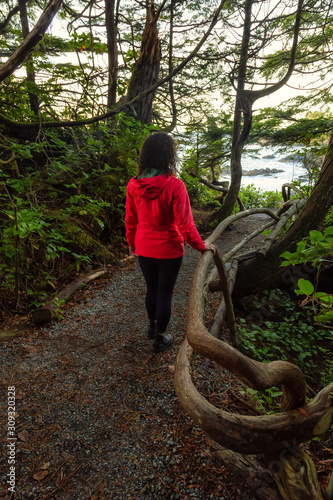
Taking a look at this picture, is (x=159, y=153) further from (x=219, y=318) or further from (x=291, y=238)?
(x=291, y=238)

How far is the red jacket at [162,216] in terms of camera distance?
2084 mm

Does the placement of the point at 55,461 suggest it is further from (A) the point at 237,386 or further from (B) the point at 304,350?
(B) the point at 304,350

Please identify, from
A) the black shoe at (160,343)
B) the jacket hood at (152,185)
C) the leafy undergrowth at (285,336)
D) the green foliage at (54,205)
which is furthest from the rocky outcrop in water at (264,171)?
the jacket hood at (152,185)

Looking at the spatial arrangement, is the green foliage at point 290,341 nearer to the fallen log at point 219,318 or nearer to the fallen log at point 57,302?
the fallen log at point 219,318

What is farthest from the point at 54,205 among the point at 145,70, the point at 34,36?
the point at 145,70

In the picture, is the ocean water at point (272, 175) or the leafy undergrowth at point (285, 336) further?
the ocean water at point (272, 175)

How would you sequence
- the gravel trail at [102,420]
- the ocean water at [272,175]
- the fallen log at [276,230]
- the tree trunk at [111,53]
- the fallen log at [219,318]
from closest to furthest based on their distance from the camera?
the gravel trail at [102,420] < the fallen log at [219,318] < the fallen log at [276,230] < the tree trunk at [111,53] < the ocean water at [272,175]

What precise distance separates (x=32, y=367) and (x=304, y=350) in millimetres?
3520

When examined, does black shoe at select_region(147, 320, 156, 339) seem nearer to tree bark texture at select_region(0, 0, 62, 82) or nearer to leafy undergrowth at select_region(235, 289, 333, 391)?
leafy undergrowth at select_region(235, 289, 333, 391)

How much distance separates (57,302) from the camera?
3332mm

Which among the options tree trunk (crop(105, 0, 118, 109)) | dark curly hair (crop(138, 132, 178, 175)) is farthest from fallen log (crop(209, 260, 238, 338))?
tree trunk (crop(105, 0, 118, 109))

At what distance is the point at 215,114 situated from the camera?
29.2ft

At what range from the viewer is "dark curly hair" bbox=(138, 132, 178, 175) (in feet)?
6.92

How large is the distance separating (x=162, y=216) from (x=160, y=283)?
72cm
